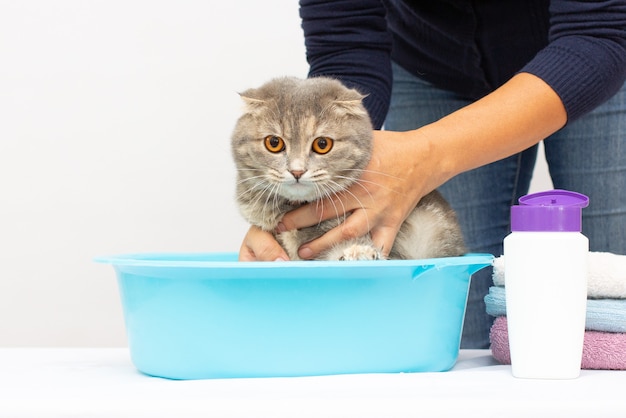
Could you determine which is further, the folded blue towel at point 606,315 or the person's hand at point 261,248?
the person's hand at point 261,248

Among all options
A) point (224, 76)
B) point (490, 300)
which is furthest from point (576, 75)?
point (224, 76)

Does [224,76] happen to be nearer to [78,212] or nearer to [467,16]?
[78,212]

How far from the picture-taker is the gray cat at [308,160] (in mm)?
1421

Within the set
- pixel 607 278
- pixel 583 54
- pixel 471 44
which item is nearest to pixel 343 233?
pixel 607 278

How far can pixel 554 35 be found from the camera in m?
1.50

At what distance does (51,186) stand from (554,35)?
176 centimetres

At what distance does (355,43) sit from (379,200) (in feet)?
1.71

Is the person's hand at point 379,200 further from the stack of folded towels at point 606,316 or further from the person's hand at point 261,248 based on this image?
the stack of folded towels at point 606,316

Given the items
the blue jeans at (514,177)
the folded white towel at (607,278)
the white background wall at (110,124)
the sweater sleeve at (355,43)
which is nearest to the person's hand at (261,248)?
the sweater sleeve at (355,43)

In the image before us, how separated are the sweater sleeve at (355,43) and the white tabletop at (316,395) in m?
0.75

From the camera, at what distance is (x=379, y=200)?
1.41m

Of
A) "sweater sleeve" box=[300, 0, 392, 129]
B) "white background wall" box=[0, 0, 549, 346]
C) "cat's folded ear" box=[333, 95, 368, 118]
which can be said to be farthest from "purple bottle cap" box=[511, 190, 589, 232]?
"white background wall" box=[0, 0, 549, 346]

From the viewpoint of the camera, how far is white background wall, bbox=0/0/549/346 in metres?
2.56

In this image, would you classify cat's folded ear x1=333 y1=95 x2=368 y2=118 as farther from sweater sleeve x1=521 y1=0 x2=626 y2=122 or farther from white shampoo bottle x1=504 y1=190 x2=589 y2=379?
white shampoo bottle x1=504 y1=190 x2=589 y2=379
